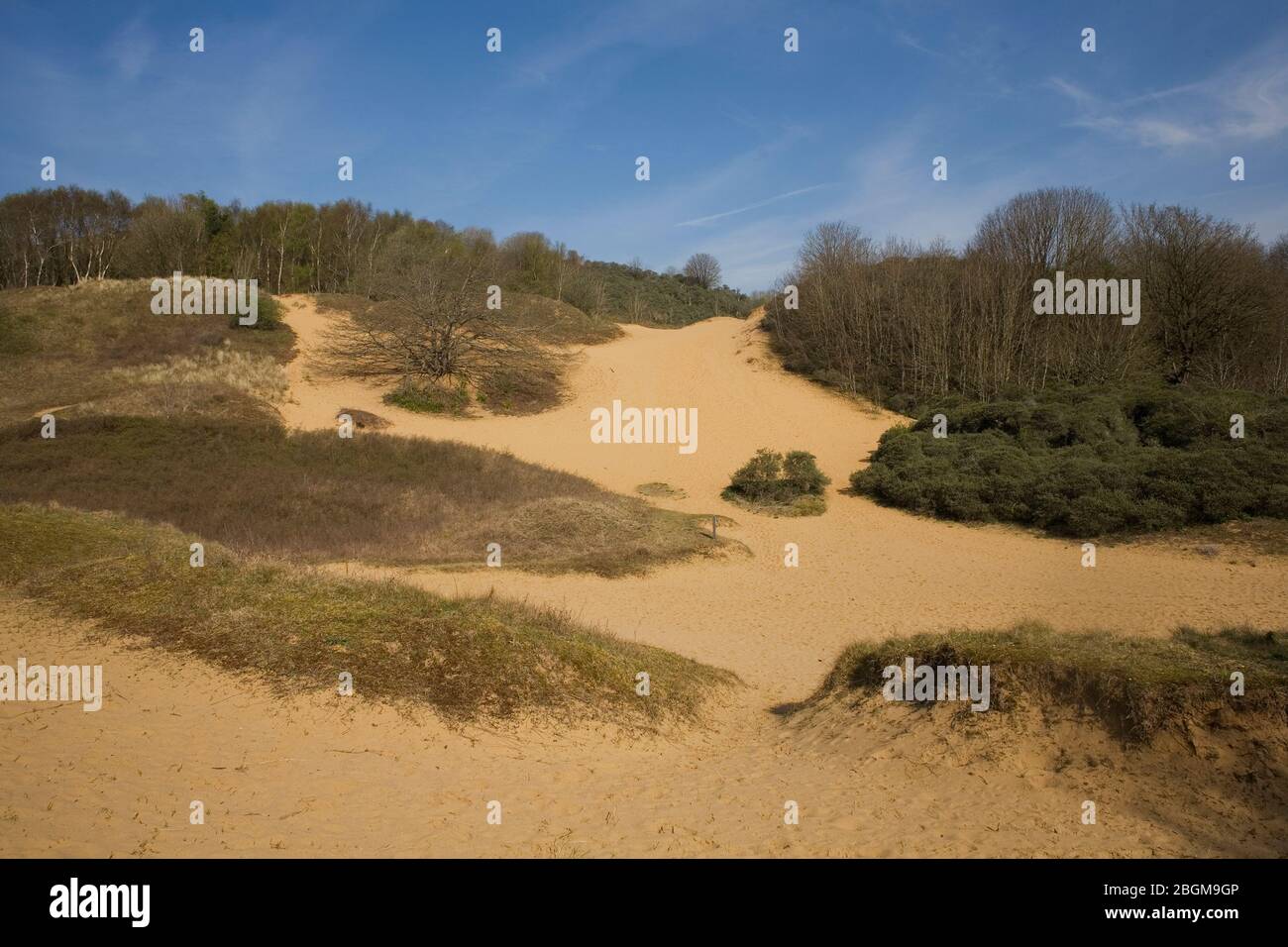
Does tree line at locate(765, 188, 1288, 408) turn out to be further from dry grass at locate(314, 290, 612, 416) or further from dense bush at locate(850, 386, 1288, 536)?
dry grass at locate(314, 290, 612, 416)

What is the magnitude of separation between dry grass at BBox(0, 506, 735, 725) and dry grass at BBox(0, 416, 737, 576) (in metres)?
5.04

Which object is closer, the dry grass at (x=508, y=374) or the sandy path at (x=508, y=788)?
the sandy path at (x=508, y=788)

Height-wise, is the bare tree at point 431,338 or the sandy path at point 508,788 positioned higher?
the bare tree at point 431,338

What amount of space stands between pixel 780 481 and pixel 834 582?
326 inches

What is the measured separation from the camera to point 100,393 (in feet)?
95.3

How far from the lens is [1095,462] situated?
2125 centimetres

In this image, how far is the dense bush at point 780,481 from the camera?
2441 cm

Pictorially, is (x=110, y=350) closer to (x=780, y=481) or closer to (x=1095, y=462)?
(x=780, y=481)

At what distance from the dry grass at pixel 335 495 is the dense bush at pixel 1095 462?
7920 millimetres

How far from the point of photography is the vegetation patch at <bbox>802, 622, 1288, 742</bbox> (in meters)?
5.75
